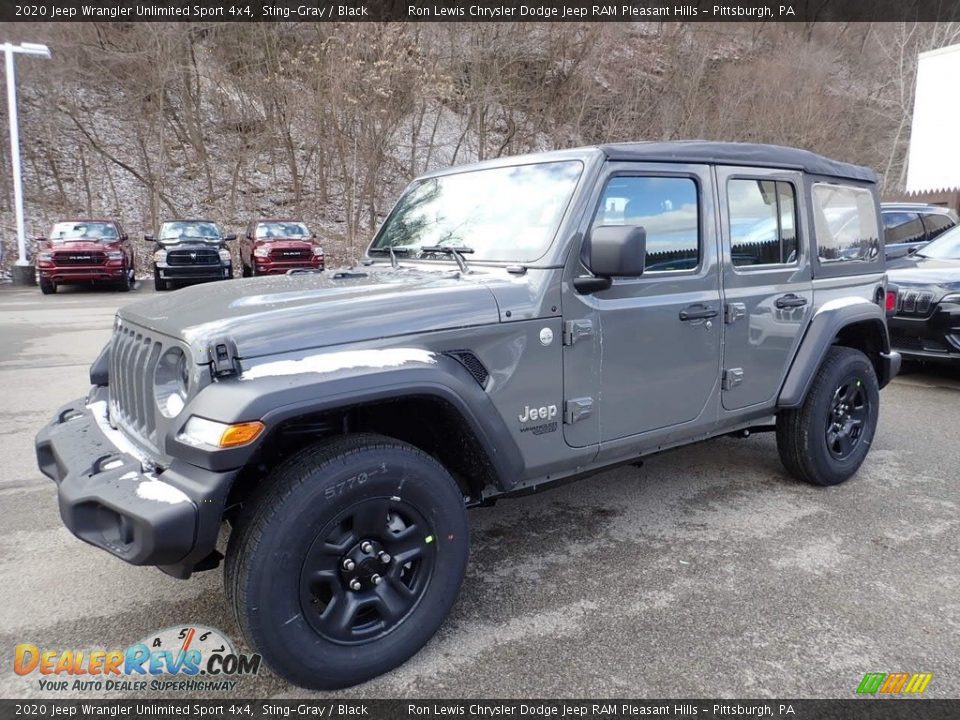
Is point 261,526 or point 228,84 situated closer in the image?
point 261,526

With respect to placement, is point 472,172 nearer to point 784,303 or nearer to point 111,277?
point 784,303

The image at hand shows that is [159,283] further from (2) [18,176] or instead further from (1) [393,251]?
(1) [393,251]

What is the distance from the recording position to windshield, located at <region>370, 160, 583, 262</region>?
2974mm

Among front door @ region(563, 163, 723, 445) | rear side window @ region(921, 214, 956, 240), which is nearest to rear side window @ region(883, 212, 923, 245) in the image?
rear side window @ region(921, 214, 956, 240)

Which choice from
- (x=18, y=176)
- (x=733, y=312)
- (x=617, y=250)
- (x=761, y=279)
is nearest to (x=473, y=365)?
(x=617, y=250)

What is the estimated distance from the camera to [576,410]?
289 centimetres

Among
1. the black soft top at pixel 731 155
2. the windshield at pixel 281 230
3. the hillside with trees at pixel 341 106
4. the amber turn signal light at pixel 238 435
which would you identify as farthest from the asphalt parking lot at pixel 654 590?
the hillside with trees at pixel 341 106

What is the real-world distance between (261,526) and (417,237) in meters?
1.90

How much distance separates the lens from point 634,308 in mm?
3047

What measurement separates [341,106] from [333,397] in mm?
22512

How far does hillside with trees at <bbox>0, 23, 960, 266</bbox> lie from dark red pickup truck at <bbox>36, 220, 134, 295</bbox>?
6.18m

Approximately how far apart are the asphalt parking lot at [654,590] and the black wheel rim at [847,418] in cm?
26

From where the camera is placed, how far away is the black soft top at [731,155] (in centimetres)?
316

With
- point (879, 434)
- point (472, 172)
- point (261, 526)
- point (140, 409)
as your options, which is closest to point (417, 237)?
point (472, 172)
